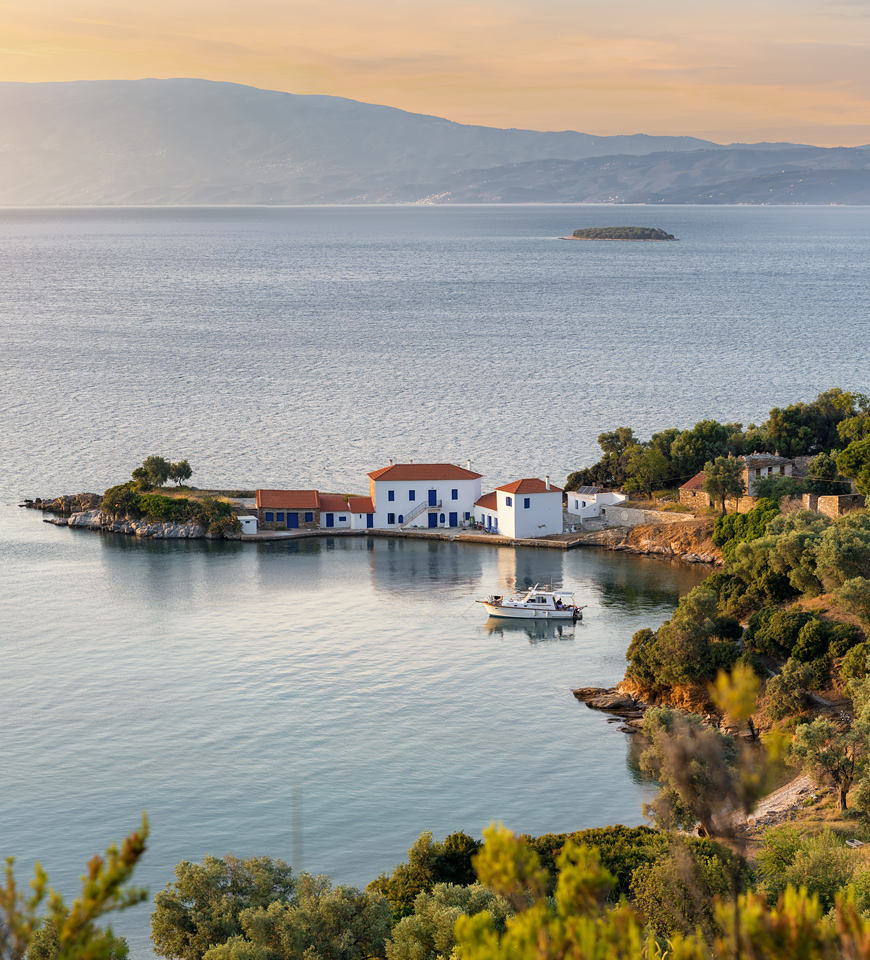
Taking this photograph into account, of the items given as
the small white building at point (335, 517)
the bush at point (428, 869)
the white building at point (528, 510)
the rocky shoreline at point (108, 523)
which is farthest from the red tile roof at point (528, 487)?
the bush at point (428, 869)

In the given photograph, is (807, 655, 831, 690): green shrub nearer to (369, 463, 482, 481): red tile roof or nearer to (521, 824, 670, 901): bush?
(521, 824, 670, 901): bush

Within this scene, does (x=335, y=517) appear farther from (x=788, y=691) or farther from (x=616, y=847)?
(x=616, y=847)

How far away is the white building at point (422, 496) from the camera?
183ft

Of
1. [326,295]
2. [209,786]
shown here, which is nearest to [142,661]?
[209,786]

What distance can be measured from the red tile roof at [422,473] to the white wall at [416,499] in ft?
0.62

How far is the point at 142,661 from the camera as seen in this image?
38.4 metres

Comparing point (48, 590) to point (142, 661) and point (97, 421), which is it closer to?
point (142, 661)

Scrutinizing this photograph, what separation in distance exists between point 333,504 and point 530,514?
9534mm

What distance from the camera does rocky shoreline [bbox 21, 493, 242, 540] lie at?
55.3 metres

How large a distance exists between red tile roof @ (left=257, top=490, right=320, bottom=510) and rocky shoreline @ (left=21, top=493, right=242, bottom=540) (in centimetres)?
249

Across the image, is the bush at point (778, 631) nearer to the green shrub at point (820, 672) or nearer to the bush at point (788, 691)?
the green shrub at point (820, 672)

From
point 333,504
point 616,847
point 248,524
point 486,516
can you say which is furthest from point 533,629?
point 616,847

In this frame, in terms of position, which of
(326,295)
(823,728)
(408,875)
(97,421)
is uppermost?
(326,295)

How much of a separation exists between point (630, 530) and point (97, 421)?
140 feet
